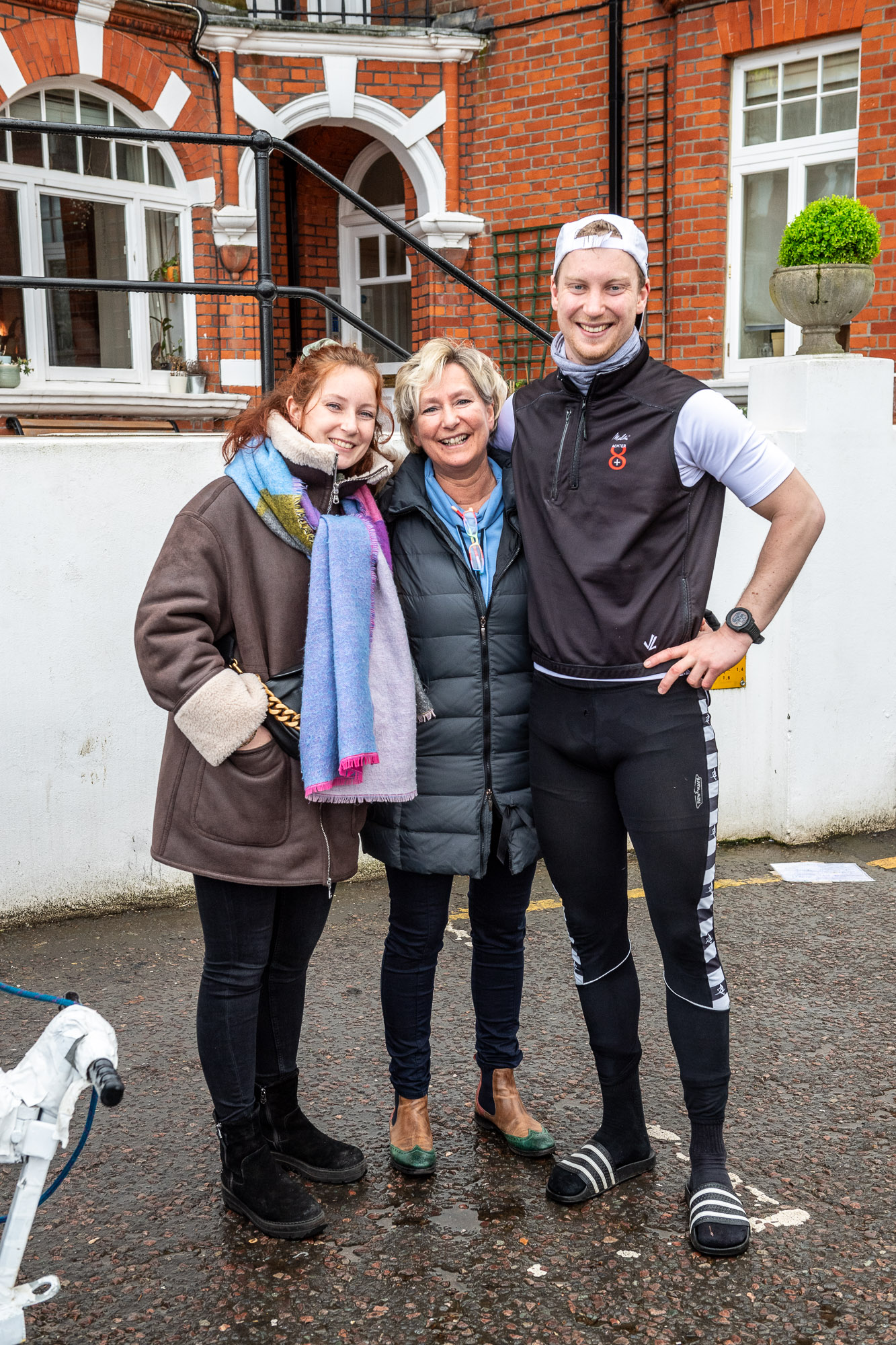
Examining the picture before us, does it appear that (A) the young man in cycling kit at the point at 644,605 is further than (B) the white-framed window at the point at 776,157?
No

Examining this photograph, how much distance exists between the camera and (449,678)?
8.93 feet

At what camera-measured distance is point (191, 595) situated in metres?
2.44

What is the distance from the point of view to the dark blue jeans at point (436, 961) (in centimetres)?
279

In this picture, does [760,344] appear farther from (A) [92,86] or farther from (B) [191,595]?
(B) [191,595]

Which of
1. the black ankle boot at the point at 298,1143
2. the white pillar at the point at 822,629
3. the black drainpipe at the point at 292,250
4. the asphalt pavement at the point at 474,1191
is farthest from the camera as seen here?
the black drainpipe at the point at 292,250

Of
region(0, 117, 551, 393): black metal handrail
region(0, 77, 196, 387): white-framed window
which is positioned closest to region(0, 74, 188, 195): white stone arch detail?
region(0, 77, 196, 387): white-framed window

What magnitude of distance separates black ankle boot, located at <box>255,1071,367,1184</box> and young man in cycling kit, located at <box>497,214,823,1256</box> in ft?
Answer: 1.66

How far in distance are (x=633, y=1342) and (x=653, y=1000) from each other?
5.00ft

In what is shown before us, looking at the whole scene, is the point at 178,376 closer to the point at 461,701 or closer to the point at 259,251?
the point at 259,251

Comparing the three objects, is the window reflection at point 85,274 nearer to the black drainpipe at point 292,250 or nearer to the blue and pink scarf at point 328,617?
the black drainpipe at point 292,250

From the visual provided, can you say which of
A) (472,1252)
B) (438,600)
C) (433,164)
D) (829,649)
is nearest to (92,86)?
(433,164)

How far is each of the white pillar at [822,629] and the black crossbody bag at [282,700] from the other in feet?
9.33

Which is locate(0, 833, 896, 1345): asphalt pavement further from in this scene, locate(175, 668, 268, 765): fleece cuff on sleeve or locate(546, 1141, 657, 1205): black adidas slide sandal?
locate(175, 668, 268, 765): fleece cuff on sleeve

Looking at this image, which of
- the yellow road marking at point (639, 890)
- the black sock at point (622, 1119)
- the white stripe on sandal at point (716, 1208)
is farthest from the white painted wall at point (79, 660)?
the white stripe on sandal at point (716, 1208)
